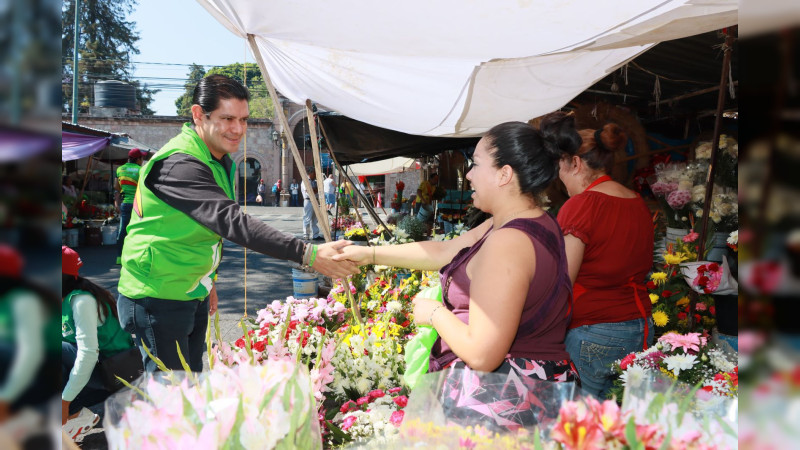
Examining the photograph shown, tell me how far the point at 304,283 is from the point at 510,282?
466 cm

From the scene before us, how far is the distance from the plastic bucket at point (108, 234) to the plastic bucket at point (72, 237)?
2.00 feet

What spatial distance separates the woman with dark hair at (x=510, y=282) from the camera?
1.56 metres

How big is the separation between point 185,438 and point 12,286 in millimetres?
902

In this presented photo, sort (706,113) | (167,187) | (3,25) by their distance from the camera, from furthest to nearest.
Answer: (706,113), (167,187), (3,25)

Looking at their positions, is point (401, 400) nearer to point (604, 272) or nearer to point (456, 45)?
point (604, 272)

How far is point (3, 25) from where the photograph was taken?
0.70 feet

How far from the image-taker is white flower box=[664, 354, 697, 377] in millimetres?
2125

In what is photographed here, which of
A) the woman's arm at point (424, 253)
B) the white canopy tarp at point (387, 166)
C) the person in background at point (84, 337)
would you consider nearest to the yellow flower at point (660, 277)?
the woman's arm at point (424, 253)

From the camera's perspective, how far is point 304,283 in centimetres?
597

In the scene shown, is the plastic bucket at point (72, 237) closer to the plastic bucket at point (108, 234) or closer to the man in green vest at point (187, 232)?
the plastic bucket at point (108, 234)

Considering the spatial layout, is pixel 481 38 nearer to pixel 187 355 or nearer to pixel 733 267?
pixel 187 355

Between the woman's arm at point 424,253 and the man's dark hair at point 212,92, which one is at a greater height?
the man's dark hair at point 212,92

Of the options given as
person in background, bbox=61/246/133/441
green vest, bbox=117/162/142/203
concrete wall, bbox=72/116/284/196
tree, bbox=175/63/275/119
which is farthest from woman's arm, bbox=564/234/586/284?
tree, bbox=175/63/275/119

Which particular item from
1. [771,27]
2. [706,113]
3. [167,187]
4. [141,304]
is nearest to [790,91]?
[771,27]
